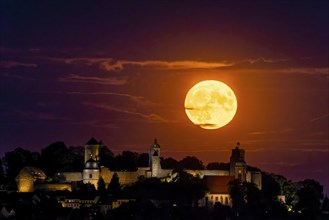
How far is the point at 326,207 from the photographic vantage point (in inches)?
3807

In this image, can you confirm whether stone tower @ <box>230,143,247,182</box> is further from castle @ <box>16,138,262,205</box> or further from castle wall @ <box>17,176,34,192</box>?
castle wall @ <box>17,176,34,192</box>

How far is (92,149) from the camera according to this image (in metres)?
91.6

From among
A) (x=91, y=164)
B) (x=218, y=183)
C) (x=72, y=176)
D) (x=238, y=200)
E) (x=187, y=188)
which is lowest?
(x=238, y=200)

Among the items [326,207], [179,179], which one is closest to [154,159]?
[179,179]

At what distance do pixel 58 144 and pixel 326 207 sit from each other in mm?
25281

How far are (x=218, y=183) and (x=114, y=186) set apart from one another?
809 centimetres

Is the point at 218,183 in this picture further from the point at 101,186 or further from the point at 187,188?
the point at 101,186

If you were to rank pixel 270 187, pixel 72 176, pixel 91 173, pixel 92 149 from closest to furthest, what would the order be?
1. pixel 91 173
2. pixel 72 176
3. pixel 270 187
4. pixel 92 149

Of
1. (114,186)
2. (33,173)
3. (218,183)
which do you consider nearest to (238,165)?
(218,183)

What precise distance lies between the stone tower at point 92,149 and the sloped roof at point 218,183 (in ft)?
36.2

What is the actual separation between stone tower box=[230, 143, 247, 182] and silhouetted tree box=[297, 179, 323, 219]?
6580mm

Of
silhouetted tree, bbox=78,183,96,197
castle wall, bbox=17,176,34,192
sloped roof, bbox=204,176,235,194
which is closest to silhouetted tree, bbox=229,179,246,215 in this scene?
sloped roof, bbox=204,176,235,194

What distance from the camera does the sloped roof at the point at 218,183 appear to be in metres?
82.4

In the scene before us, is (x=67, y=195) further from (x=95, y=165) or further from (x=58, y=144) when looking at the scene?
(x=58, y=144)
